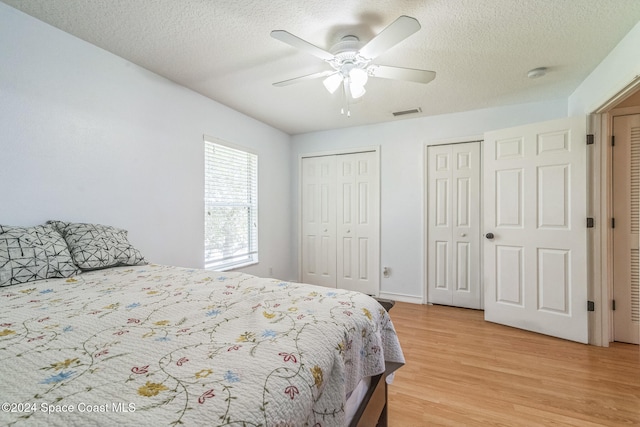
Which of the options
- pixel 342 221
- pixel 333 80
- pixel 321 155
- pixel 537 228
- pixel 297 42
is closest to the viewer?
pixel 297 42

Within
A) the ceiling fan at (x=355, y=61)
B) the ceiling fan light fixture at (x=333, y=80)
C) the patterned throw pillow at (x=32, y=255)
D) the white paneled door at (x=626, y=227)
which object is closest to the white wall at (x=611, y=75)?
the white paneled door at (x=626, y=227)

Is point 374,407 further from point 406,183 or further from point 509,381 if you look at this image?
point 406,183

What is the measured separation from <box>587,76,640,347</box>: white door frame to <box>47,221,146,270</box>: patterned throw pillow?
12.3ft

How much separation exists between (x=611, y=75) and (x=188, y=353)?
10.4 ft

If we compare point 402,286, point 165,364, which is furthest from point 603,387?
point 165,364

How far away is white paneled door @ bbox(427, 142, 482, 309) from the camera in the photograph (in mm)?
3252

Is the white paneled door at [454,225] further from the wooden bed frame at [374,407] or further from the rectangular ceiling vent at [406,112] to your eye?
the wooden bed frame at [374,407]

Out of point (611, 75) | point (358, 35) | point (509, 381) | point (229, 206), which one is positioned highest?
point (358, 35)

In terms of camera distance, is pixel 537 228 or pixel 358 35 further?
pixel 537 228

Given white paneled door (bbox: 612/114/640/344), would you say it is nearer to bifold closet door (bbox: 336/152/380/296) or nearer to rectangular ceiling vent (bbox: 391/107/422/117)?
rectangular ceiling vent (bbox: 391/107/422/117)

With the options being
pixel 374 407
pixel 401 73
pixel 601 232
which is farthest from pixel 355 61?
pixel 601 232

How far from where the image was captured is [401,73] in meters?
1.92

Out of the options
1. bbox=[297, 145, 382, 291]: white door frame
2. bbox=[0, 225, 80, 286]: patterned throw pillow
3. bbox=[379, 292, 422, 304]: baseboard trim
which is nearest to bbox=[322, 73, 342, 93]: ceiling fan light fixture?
bbox=[297, 145, 382, 291]: white door frame

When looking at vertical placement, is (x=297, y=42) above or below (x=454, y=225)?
above
